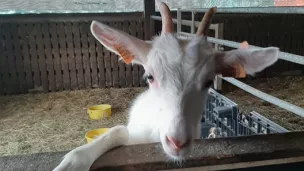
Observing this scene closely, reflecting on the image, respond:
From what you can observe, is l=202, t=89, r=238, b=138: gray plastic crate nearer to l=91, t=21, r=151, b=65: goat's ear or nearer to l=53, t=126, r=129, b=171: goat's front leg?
l=91, t=21, r=151, b=65: goat's ear

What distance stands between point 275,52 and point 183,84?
0.55 m

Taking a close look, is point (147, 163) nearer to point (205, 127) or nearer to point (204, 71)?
point (204, 71)

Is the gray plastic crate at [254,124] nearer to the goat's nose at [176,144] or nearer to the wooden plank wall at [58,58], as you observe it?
the goat's nose at [176,144]

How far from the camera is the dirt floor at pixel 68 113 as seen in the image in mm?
4352

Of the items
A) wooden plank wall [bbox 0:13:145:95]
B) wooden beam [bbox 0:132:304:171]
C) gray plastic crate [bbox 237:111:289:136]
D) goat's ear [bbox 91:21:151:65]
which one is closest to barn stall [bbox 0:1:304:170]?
wooden plank wall [bbox 0:13:145:95]

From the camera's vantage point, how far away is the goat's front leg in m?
1.28

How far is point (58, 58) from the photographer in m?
6.86

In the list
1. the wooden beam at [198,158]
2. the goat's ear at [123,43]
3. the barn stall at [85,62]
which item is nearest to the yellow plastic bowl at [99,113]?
the barn stall at [85,62]

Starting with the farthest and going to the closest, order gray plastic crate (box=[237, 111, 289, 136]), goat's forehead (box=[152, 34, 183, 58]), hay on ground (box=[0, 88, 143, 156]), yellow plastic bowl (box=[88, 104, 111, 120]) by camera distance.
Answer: yellow plastic bowl (box=[88, 104, 111, 120])
hay on ground (box=[0, 88, 143, 156])
gray plastic crate (box=[237, 111, 289, 136])
goat's forehead (box=[152, 34, 183, 58])

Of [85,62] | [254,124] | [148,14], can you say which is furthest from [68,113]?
[254,124]

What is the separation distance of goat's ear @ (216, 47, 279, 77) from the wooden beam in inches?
20.4

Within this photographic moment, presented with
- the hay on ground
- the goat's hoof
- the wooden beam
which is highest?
the goat's hoof

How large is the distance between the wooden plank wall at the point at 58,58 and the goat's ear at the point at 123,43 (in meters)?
5.08

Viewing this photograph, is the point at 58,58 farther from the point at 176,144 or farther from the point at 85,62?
the point at 176,144
